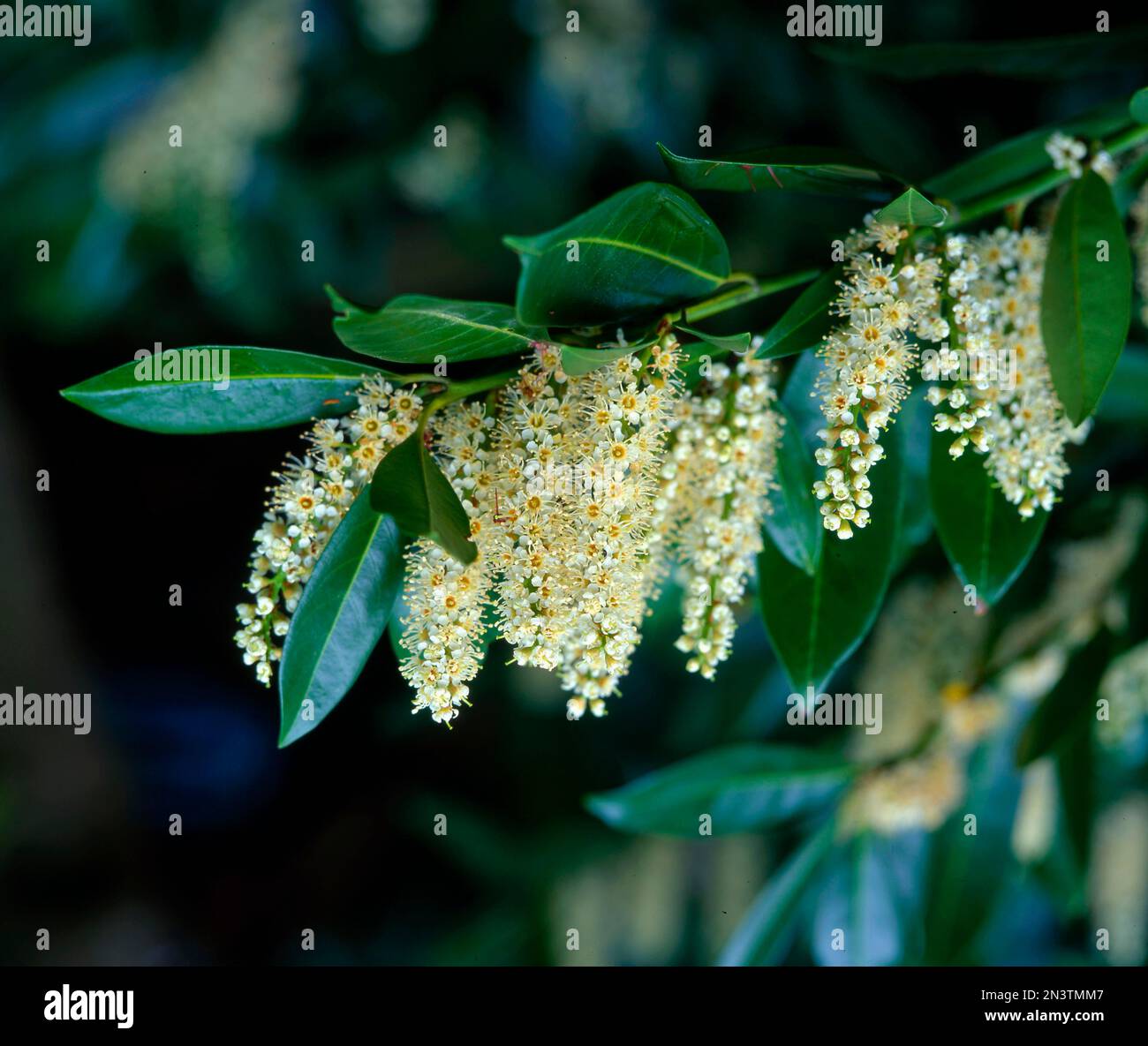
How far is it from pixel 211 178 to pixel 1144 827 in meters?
2.84

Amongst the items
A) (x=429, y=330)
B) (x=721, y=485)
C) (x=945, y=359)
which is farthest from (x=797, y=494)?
(x=429, y=330)

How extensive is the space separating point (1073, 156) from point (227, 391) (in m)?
0.95

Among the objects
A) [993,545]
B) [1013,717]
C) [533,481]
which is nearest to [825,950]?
[1013,717]

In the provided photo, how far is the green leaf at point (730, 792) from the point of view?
156 centimetres

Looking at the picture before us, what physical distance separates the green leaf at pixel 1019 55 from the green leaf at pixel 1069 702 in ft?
2.66

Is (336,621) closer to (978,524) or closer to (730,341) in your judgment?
(730,341)

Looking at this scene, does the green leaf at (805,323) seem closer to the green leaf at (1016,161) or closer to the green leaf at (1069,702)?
the green leaf at (1016,161)

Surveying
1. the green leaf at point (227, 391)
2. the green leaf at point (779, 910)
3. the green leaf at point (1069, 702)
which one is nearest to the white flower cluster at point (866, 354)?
the green leaf at point (227, 391)

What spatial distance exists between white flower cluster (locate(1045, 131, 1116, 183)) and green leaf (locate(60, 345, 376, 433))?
31.0 inches

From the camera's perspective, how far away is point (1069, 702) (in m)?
1.33

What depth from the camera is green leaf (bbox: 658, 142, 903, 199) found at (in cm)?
90

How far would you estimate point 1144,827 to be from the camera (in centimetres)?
228

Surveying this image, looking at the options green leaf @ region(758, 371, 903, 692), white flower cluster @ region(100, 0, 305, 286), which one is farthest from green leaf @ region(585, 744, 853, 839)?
white flower cluster @ region(100, 0, 305, 286)

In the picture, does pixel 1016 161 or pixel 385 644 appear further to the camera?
pixel 385 644
